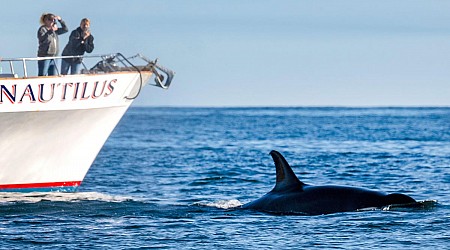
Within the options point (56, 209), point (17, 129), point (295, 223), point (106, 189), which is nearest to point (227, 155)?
point (106, 189)

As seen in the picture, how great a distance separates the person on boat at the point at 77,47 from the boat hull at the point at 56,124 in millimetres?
382

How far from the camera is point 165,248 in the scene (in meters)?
13.9

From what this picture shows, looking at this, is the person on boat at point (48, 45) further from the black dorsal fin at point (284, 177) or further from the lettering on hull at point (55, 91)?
the black dorsal fin at point (284, 177)

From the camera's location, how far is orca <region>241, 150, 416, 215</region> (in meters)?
16.4

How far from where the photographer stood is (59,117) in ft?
72.3

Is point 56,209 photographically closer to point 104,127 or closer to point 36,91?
point 36,91

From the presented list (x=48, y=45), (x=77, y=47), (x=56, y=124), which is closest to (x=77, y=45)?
(x=77, y=47)

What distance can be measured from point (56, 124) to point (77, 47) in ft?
5.66

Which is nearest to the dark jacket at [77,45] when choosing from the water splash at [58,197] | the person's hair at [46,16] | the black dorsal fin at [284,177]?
the person's hair at [46,16]

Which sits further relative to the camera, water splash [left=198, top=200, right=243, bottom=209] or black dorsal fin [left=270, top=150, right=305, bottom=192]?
water splash [left=198, top=200, right=243, bottom=209]

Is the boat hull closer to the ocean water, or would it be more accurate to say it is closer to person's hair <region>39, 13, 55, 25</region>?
the ocean water

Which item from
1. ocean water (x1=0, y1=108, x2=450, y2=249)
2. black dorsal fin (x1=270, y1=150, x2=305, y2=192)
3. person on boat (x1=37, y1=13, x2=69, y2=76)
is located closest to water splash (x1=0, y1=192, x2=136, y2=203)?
ocean water (x1=0, y1=108, x2=450, y2=249)

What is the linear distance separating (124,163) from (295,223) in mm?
21842

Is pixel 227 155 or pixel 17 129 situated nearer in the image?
pixel 17 129
